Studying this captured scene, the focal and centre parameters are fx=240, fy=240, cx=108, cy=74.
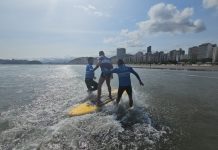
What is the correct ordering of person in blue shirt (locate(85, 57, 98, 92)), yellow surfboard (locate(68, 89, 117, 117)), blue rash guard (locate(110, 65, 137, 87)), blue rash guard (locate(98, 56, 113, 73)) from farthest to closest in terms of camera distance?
person in blue shirt (locate(85, 57, 98, 92)) < blue rash guard (locate(98, 56, 113, 73)) < blue rash guard (locate(110, 65, 137, 87)) < yellow surfboard (locate(68, 89, 117, 117))

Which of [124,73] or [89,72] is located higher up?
[124,73]

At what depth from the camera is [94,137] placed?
7.20 m

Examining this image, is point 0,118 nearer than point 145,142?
No

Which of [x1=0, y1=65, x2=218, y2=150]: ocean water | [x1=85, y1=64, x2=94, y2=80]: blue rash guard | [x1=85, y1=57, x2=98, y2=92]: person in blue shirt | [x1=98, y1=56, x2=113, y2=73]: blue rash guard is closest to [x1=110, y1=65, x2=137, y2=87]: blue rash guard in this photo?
[x1=0, y1=65, x2=218, y2=150]: ocean water

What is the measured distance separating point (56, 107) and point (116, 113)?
3.51m

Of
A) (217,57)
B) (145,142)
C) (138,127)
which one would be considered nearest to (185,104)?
(138,127)

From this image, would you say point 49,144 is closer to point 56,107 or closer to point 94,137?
point 94,137

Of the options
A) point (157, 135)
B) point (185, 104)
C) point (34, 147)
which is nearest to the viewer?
point (34, 147)

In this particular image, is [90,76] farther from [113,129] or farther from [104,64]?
[113,129]

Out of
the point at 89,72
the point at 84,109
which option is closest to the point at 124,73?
the point at 84,109

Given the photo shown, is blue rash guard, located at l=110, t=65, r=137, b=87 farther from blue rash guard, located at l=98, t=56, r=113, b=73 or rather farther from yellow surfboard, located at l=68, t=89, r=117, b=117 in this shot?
yellow surfboard, located at l=68, t=89, r=117, b=117

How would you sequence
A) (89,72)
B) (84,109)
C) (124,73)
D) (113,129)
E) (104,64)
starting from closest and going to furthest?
1. (113,129)
2. (84,109)
3. (124,73)
4. (104,64)
5. (89,72)

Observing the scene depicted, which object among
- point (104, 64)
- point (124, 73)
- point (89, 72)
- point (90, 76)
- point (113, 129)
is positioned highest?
point (104, 64)

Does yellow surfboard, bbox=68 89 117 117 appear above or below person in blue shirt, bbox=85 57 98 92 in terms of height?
below
